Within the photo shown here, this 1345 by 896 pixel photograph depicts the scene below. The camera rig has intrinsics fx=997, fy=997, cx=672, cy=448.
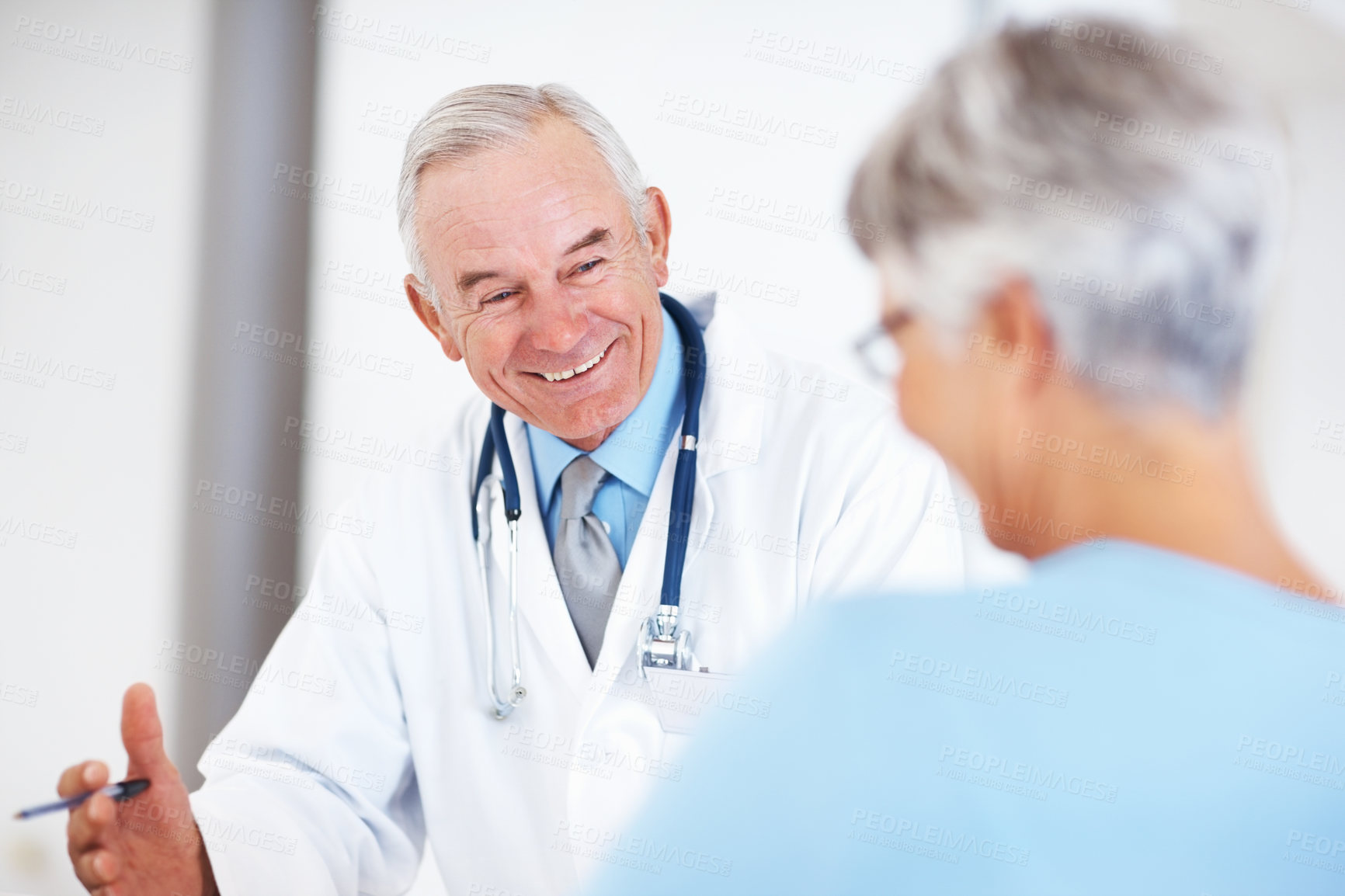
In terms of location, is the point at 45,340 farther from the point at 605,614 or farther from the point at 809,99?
the point at 809,99

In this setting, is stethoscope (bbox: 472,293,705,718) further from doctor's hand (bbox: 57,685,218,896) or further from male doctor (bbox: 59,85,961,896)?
doctor's hand (bbox: 57,685,218,896)

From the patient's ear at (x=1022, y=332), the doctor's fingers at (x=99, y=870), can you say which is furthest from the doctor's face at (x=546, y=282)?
the patient's ear at (x=1022, y=332)

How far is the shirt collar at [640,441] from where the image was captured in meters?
1.27

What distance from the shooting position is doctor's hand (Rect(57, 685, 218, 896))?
0.93 metres

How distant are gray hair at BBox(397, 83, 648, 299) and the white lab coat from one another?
24cm

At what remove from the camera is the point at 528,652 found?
1.21 metres

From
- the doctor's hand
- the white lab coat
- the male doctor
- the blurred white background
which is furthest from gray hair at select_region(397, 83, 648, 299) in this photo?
the doctor's hand

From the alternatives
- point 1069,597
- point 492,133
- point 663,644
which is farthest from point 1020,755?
point 492,133

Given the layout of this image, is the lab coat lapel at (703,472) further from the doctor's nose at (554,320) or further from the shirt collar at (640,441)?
the doctor's nose at (554,320)

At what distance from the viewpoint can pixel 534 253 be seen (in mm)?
1210

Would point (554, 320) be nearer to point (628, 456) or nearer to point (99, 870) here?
point (628, 456)

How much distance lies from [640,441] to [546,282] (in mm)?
234

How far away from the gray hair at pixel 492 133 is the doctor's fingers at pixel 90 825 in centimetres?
67

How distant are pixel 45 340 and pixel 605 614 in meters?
1.06
